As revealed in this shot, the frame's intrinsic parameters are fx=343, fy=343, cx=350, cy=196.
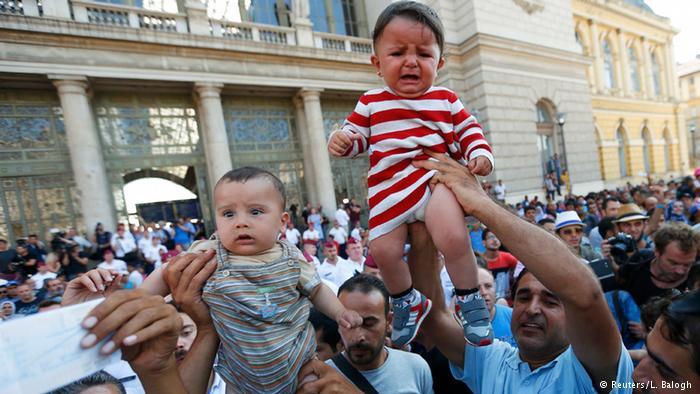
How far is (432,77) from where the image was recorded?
1.54 m

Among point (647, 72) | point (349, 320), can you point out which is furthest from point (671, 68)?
point (349, 320)

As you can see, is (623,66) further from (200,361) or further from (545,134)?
(200,361)

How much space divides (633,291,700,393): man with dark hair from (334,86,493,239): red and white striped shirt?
954 millimetres

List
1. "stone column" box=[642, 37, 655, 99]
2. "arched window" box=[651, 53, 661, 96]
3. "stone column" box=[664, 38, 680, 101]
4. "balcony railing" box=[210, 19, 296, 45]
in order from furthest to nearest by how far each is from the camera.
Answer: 1. "stone column" box=[664, 38, 680, 101]
2. "arched window" box=[651, 53, 661, 96]
3. "stone column" box=[642, 37, 655, 99]
4. "balcony railing" box=[210, 19, 296, 45]

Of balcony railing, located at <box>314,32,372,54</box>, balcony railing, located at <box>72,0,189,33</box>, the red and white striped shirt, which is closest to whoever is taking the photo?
the red and white striped shirt

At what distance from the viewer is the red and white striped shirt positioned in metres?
1.47

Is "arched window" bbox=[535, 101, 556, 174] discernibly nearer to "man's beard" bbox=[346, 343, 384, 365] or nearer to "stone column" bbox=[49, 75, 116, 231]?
"man's beard" bbox=[346, 343, 384, 365]

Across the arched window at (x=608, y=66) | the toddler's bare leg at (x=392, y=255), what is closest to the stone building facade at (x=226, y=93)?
the arched window at (x=608, y=66)

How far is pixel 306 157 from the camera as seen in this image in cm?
1459

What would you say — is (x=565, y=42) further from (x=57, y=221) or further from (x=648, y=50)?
(x=57, y=221)

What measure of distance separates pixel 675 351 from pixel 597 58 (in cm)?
2994

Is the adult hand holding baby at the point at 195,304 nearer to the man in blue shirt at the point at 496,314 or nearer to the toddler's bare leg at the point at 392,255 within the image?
the toddler's bare leg at the point at 392,255

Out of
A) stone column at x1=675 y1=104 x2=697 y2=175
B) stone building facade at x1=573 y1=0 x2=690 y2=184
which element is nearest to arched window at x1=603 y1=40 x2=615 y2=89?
stone building facade at x1=573 y1=0 x2=690 y2=184

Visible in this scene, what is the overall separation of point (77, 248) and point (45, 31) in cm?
614
